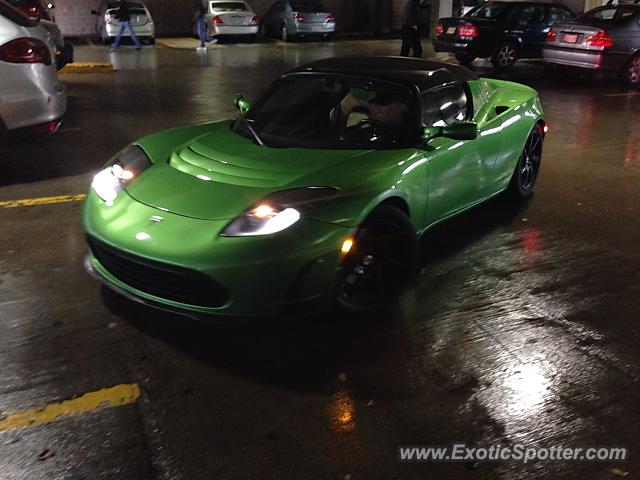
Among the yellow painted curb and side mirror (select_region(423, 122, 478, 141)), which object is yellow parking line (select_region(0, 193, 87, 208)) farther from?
the yellow painted curb

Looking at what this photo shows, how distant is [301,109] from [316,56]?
611 inches

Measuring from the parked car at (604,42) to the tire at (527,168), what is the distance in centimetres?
855

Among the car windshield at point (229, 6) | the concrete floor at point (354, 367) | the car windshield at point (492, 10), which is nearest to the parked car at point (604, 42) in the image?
the car windshield at point (492, 10)

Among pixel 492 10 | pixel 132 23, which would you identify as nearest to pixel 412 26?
pixel 492 10

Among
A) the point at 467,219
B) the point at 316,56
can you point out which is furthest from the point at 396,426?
the point at 316,56

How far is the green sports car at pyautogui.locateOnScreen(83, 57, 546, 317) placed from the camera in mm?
3562

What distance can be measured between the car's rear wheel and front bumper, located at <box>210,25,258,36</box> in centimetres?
1318

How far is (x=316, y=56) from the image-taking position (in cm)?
1997

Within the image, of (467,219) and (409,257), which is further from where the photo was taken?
(467,219)

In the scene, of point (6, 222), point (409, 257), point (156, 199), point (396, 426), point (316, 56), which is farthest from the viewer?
point (316, 56)

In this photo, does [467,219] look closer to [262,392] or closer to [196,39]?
[262,392]

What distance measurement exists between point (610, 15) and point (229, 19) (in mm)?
12716

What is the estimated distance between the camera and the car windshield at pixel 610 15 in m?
14.1

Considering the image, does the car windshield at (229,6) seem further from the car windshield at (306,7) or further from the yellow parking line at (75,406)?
the yellow parking line at (75,406)
